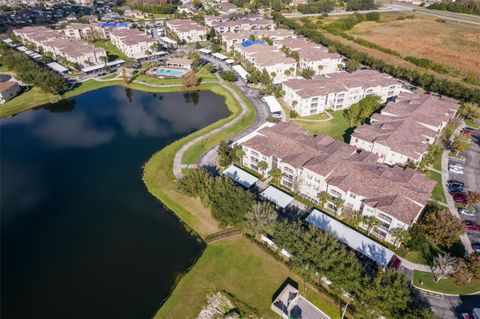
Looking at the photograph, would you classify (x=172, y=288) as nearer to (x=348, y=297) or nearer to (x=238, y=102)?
(x=348, y=297)

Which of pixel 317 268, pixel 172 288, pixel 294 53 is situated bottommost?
pixel 172 288

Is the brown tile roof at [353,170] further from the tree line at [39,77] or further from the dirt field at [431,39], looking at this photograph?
the dirt field at [431,39]

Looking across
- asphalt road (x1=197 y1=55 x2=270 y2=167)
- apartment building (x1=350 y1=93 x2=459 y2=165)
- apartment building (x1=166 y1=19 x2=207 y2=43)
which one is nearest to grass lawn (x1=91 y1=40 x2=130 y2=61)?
apartment building (x1=166 y1=19 x2=207 y2=43)

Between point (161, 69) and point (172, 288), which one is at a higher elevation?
point (161, 69)

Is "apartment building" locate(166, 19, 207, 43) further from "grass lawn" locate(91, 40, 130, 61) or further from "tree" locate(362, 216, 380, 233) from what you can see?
"tree" locate(362, 216, 380, 233)

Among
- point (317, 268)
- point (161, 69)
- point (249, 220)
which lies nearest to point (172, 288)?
point (249, 220)
